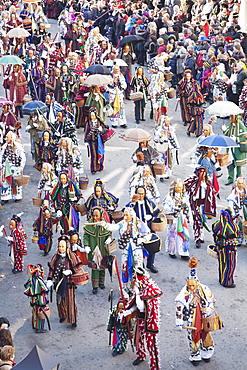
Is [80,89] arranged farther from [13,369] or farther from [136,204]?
[13,369]

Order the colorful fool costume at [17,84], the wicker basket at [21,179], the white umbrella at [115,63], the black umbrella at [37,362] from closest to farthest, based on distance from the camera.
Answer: the black umbrella at [37,362] → the wicker basket at [21,179] → the colorful fool costume at [17,84] → the white umbrella at [115,63]

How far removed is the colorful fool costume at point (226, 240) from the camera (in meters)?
13.3

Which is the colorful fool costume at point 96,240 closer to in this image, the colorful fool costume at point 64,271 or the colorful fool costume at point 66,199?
the colorful fool costume at point 64,271

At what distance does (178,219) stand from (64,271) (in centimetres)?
296

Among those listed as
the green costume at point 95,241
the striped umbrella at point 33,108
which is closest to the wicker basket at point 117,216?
the green costume at point 95,241

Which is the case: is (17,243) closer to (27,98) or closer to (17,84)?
(27,98)

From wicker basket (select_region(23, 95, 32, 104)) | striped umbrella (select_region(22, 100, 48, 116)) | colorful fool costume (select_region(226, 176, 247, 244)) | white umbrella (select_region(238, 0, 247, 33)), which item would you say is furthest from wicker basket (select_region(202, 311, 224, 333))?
white umbrella (select_region(238, 0, 247, 33))

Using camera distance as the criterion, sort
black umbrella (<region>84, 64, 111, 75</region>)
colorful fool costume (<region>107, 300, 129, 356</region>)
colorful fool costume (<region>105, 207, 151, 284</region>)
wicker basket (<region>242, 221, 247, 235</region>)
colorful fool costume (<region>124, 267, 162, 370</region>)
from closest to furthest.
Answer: colorful fool costume (<region>124, 267, 162, 370</region>) < colorful fool costume (<region>107, 300, 129, 356</region>) < colorful fool costume (<region>105, 207, 151, 284</region>) < wicker basket (<region>242, 221, 247, 235</region>) < black umbrella (<region>84, 64, 111, 75</region>)

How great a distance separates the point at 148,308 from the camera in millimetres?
11289

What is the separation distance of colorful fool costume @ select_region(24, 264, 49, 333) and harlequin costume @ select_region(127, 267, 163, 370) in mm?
1666

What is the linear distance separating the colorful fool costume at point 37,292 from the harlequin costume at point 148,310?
5.47 ft

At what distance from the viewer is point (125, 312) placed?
11383 millimetres

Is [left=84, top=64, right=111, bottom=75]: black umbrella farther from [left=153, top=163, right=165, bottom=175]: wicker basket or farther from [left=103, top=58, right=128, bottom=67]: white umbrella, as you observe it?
[left=153, top=163, right=165, bottom=175]: wicker basket

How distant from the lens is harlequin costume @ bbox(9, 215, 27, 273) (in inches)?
562
